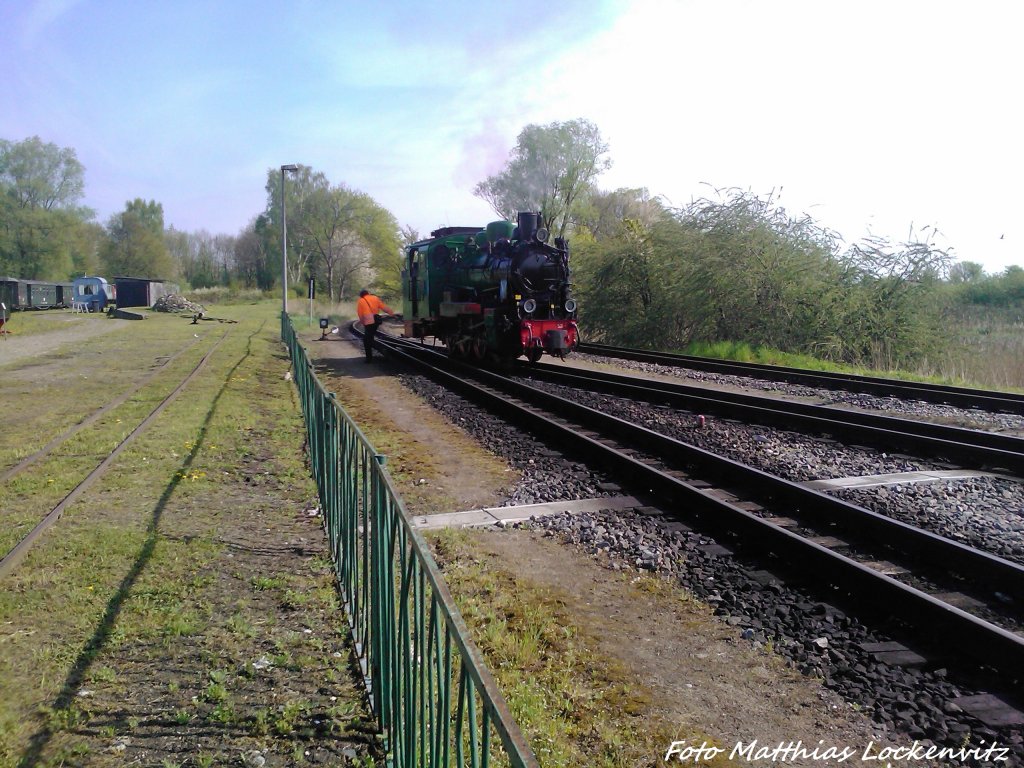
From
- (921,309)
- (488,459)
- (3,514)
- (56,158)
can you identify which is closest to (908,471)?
(488,459)

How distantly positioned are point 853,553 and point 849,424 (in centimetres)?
468

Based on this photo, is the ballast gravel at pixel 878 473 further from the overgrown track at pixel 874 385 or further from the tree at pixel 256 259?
the tree at pixel 256 259

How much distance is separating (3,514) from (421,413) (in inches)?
264

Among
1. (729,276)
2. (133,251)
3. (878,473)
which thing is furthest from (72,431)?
(133,251)

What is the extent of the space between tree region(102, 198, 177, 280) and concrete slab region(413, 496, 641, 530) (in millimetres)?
86211

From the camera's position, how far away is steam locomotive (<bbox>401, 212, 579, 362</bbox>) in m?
15.9

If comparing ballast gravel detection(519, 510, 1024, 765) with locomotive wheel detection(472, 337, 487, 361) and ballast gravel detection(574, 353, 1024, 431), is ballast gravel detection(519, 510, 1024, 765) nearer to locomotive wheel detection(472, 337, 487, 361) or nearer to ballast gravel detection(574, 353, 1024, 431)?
ballast gravel detection(574, 353, 1024, 431)

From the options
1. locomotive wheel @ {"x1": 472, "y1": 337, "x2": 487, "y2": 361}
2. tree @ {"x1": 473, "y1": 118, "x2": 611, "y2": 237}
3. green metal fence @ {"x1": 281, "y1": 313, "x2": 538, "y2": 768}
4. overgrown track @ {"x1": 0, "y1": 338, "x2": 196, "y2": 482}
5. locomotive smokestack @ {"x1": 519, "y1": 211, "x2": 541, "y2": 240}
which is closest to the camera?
green metal fence @ {"x1": 281, "y1": 313, "x2": 538, "y2": 768}

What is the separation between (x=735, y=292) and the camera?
22.2 meters

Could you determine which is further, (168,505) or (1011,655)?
(168,505)

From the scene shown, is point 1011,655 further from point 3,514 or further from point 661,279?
point 661,279

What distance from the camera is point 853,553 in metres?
5.13

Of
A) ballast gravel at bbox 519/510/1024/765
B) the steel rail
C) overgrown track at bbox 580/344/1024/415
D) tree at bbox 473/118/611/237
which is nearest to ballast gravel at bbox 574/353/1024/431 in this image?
overgrown track at bbox 580/344/1024/415

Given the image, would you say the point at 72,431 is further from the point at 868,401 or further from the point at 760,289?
the point at 760,289
